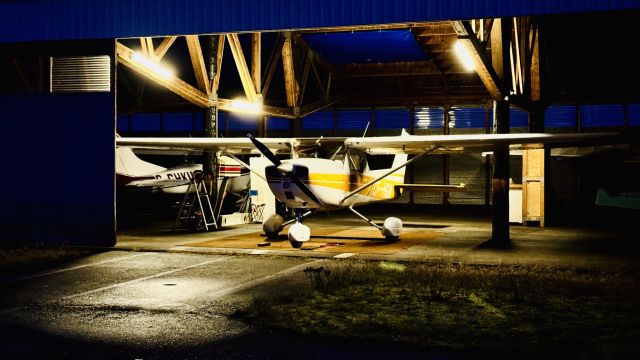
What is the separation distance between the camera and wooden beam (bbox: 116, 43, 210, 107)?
1341 cm

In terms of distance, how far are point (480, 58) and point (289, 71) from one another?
10092 mm

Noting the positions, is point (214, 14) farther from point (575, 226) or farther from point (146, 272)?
point (575, 226)

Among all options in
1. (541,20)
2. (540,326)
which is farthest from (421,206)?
(540,326)

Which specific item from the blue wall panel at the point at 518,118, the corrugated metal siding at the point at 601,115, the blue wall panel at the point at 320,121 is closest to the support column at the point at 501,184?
the blue wall panel at the point at 518,118

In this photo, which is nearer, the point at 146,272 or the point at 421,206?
the point at 146,272

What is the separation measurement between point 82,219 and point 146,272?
357 cm

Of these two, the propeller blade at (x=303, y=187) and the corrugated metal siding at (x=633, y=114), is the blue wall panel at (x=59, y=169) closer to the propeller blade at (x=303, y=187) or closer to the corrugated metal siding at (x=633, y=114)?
the propeller blade at (x=303, y=187)

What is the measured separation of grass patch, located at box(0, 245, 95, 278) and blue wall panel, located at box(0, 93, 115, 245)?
1.57 ft

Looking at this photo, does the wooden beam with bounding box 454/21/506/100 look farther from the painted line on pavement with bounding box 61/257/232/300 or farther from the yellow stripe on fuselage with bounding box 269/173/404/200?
the painted line on pavement with bounding box 61/257/232/300

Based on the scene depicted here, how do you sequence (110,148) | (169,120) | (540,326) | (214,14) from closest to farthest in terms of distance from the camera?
(540,326) → (214,14) → (110,148) → (169,120)

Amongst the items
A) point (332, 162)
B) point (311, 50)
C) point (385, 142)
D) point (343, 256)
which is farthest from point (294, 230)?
point (311, 50)

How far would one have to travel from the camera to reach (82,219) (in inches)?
492

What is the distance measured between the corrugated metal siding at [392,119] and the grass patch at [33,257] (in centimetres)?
1634

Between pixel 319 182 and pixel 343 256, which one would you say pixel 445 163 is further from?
pixel 343 256
